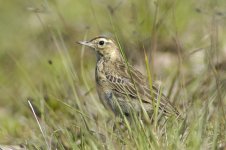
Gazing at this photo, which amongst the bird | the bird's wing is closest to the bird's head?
the bird

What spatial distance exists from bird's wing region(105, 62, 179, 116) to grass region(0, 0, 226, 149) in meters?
0.18

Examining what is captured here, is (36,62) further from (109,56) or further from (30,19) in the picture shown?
(109,56)

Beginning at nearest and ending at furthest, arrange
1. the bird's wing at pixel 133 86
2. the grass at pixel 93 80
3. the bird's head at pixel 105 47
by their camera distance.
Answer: the grass at pixel 93 80 < the bird's wing at pixel 133 86 < the bird's head at pixel 105 47

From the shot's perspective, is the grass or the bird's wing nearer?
the grass

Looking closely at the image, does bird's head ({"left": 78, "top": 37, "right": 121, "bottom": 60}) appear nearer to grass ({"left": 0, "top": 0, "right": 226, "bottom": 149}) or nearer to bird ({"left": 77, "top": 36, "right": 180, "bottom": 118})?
bird ({"left": 77, "top": 36, "right": 180, "bottom": 118})

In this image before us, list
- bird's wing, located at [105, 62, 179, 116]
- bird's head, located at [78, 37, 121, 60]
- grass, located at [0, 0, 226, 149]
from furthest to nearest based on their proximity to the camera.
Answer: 1. bird's head, located at [78, 37, 121, 60]
2. bird's wing, located at [105, 62, 179, 116]
3. grass, located at [0, 0, 226, 149]

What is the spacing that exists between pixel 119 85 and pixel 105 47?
613mm

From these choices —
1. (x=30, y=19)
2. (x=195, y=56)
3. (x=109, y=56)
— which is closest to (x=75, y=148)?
(x=109, y=56)

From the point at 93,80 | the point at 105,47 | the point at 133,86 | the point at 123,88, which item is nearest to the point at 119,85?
the point at 133,86

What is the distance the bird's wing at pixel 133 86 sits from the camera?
6797mm

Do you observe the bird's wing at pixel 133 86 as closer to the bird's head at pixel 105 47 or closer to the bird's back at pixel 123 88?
the bird's back at pixel 123 88

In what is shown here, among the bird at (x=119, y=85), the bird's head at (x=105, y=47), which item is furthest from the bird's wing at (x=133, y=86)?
the bird's head at (x=105, y=47)

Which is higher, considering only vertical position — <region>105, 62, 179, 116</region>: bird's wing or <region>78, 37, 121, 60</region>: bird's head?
<region>78, 37, 121, 60</region>: bird's head

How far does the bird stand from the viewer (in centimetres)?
680
